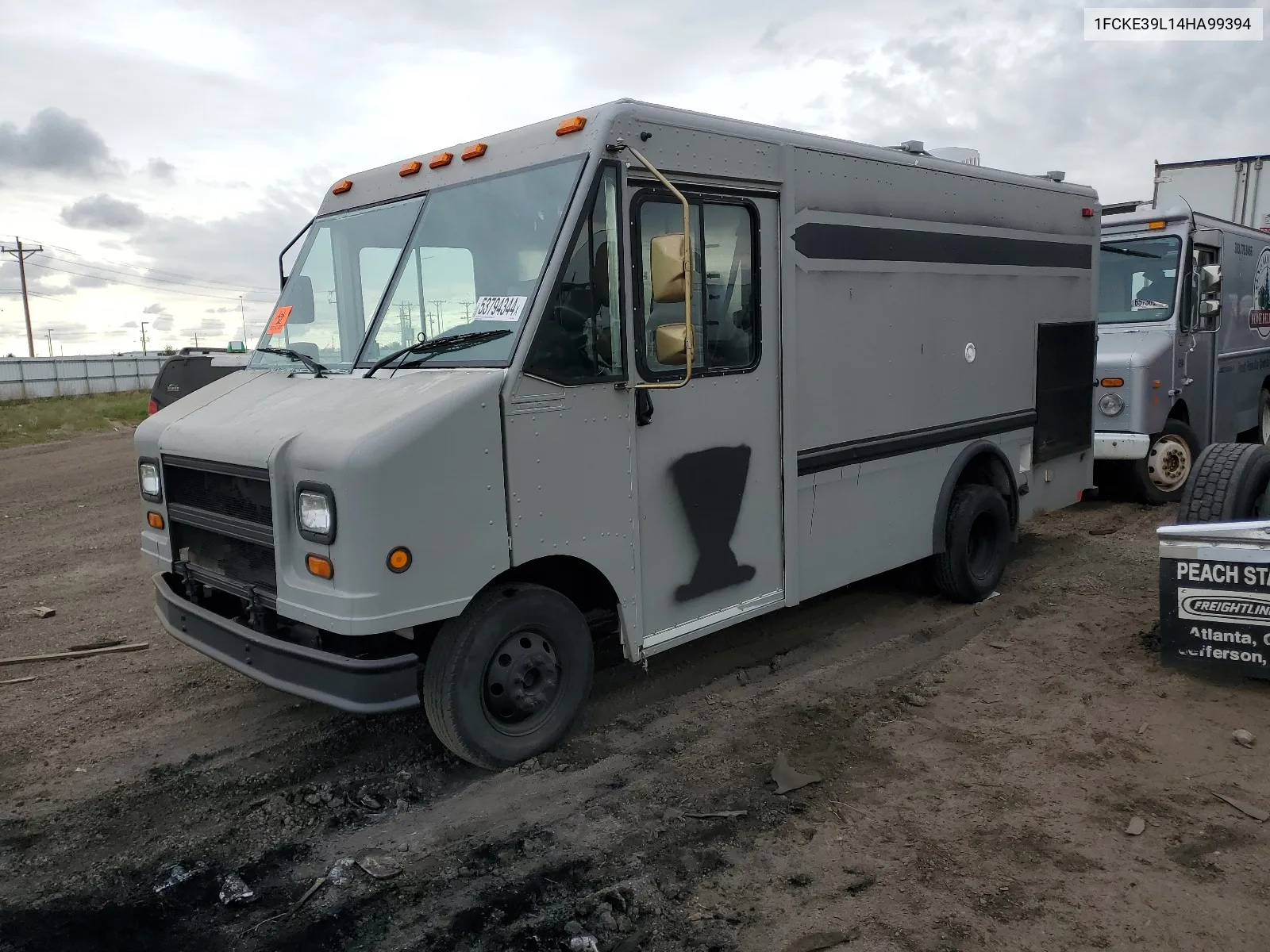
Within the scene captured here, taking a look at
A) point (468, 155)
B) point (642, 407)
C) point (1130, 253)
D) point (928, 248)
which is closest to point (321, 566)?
point (642, 407)

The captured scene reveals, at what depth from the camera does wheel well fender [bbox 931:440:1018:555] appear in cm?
629

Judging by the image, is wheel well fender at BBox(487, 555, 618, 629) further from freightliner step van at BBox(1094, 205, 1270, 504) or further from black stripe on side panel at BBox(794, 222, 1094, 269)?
freightliner step van at BBox(1094, 205, 1270, 504)

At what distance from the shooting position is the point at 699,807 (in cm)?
394

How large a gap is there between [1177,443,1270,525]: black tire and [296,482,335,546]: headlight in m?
4.98

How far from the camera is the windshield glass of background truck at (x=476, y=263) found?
404cm

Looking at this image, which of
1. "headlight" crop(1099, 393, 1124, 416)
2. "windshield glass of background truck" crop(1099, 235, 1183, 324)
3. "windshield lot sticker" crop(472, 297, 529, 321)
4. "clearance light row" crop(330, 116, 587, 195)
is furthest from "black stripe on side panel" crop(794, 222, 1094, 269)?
"windshield glass of background truck" crop(1099, 235, 1183, 324)

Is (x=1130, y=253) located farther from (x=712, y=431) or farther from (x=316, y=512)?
(x=316, y=512)

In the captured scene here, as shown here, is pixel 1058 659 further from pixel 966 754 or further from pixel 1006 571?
pixel 1006 571

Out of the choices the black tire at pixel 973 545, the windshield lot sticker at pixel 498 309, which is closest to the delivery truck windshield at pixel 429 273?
the windshield lot sticker at pixel 498 309

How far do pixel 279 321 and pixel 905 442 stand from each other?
3.64 metres

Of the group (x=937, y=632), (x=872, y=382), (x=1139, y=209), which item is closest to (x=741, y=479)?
(x=872, y=382)

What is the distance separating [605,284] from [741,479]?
130cm

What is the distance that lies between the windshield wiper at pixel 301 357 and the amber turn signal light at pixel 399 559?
1.31 m

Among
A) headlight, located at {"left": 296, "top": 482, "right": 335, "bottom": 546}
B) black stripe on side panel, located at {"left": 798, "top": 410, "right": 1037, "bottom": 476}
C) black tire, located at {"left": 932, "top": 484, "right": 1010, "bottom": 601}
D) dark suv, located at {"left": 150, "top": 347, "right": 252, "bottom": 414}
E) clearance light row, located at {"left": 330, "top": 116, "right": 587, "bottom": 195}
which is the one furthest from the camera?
dark suv, located at {"left": 150, "top": 347, "right": 252, "bottom": 414}
